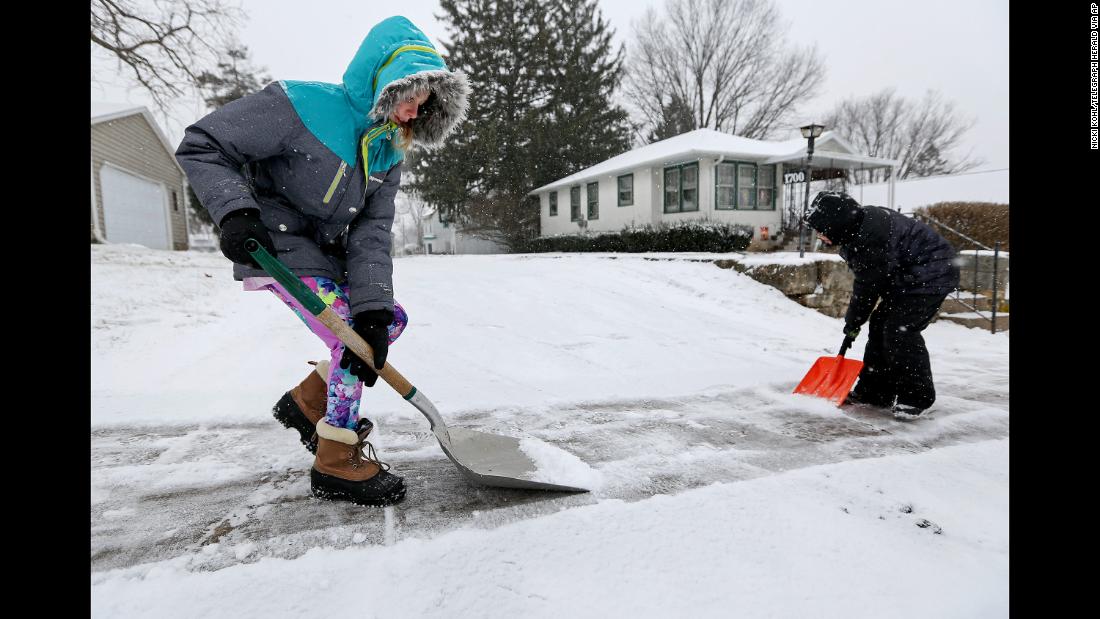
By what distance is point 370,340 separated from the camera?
1877mm

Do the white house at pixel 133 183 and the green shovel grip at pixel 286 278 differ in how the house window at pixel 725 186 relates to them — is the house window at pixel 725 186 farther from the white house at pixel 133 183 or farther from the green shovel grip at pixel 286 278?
the green shovel grip at pixel 286 278

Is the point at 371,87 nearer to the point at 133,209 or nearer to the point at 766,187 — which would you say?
the point at 766,187

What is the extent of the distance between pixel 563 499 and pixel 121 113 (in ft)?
67.6

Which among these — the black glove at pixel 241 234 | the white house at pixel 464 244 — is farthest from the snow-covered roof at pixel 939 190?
the black glove at pixel 241 234

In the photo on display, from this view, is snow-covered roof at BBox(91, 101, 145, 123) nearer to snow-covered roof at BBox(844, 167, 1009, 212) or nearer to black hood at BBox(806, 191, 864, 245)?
black hood at BBox(806, 191, 864, 245)

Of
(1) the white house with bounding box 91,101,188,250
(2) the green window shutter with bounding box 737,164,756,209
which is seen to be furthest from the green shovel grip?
(2) the green window shutter with bounding box 737,164,756,209

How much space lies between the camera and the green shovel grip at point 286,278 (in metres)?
1.56

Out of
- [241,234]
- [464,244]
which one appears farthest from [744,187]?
[464,244]

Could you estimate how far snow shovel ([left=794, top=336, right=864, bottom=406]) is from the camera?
3314 mm

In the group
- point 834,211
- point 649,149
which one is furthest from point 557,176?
point 834,211

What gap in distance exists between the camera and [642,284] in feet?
28.5
